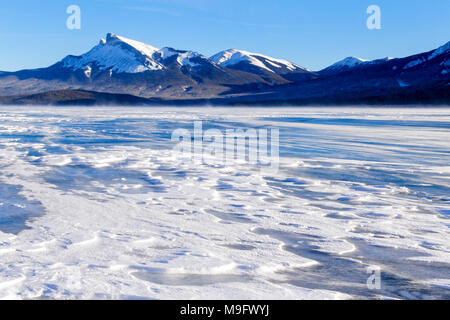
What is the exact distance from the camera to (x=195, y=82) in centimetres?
15288

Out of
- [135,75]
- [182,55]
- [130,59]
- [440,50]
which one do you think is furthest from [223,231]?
[182,55]

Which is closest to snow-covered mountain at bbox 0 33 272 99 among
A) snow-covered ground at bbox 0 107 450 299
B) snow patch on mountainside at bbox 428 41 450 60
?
snow patch on mountainside at bbox 428 41 450 60

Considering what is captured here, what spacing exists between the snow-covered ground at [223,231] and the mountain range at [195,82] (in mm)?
62860

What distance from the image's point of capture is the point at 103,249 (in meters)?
3.42

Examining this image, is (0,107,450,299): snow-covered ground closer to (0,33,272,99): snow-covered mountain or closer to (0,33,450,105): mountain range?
(0,33,450,105): mountain range

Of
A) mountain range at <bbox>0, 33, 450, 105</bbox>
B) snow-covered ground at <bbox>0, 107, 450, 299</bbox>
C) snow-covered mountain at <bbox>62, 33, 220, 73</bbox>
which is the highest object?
snow-covered mountain at <bbox>62, 33, 220, 73</bbox>

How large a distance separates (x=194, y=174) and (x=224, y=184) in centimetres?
89

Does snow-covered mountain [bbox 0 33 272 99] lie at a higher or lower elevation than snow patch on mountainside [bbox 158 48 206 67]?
lower

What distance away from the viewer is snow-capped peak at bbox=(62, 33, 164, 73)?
17049 centimetres

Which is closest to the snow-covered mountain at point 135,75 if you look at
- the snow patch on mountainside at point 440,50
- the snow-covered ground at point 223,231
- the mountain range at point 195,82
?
the mountain range at point 195,82

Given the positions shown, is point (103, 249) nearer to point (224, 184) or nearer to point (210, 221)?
point (210, 221)

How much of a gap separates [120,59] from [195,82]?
44.6 m

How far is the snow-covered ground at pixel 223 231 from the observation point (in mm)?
2830

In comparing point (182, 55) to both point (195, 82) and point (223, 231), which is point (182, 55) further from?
point (223, 231)
